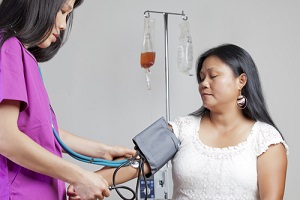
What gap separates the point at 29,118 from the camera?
1.18 meters

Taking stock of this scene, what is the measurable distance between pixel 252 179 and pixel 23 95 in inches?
37.6

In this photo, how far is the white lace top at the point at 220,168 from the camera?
1.72m

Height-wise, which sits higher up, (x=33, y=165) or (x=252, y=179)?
(x=33, y=165)

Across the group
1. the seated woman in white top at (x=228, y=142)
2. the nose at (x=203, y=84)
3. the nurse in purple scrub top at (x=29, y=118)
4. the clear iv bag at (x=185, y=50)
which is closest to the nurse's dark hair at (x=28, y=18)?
the nurse in purple scrub top at (x=29, y=118)

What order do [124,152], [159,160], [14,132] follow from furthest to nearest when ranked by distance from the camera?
1. [159,160]
2. [124,152]
3. [14,132]

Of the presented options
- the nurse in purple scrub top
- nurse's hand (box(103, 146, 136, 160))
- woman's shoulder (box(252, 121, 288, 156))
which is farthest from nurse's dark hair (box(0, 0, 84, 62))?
woman's shoulder (box(252, 121, 288, 156))

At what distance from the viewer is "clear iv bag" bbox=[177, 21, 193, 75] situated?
2.70 meters

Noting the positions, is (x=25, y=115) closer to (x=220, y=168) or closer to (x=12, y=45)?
(x=12, y=45)

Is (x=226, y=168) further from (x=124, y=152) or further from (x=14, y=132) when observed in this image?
(x=14, y=132)

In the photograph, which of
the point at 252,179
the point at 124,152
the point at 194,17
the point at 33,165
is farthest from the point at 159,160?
the point at 194,17

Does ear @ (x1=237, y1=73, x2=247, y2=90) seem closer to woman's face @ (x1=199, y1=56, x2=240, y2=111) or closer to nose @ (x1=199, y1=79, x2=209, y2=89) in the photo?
woman's face @ (x1=199, y1=56, x2=240, y2=111)

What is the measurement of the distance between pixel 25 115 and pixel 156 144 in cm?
62

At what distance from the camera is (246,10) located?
9.99ft

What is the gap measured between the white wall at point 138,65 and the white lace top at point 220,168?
1.16 m
